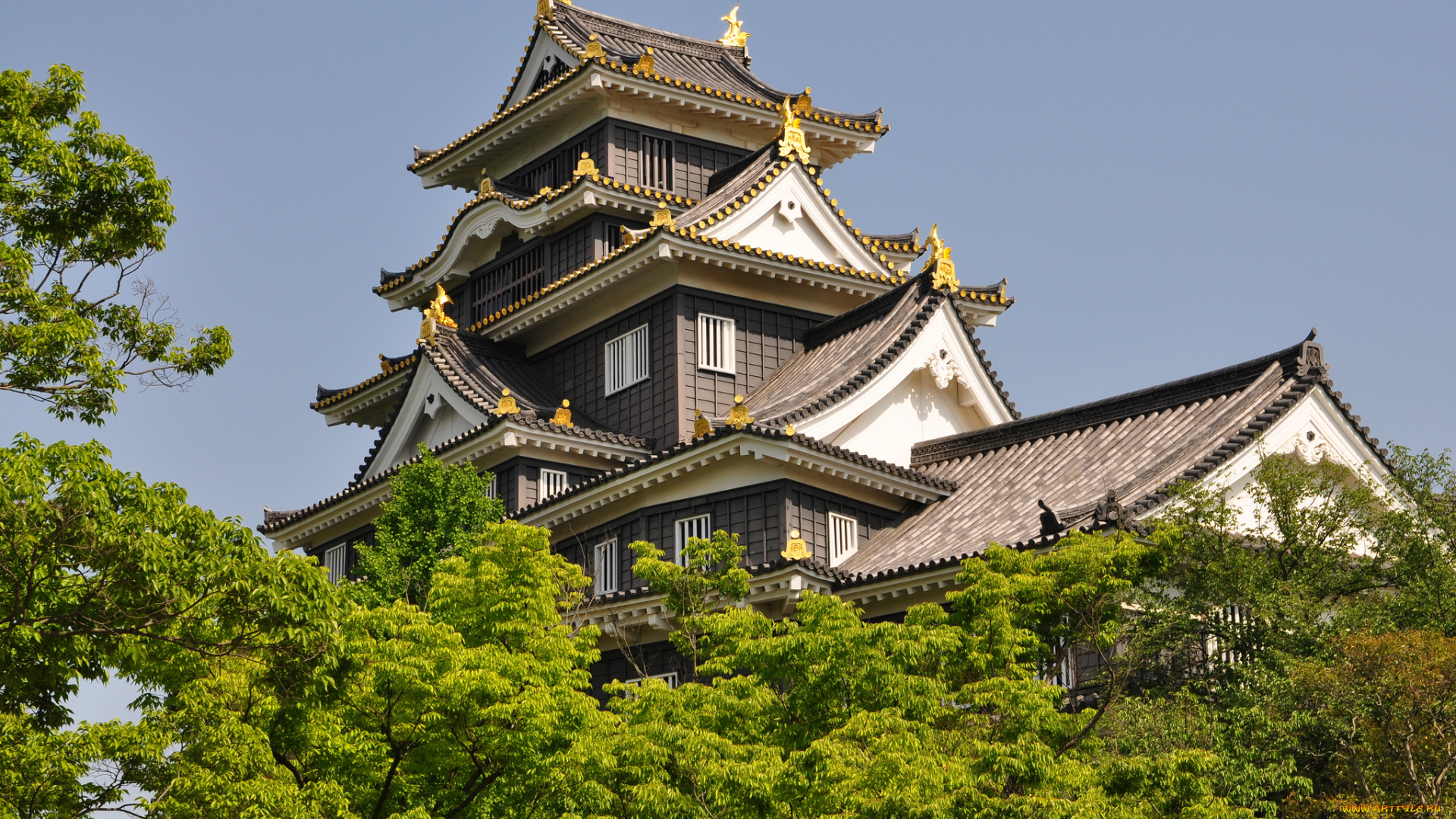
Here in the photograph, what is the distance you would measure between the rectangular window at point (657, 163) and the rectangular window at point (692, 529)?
986cm

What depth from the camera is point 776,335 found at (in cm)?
3350

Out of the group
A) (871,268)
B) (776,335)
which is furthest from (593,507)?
(871,268)

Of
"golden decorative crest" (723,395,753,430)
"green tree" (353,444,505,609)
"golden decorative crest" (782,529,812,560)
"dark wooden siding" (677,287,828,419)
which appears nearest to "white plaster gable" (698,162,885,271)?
"dark wooden siding" (677,287,828,419)

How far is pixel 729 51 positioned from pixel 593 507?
15.1 m

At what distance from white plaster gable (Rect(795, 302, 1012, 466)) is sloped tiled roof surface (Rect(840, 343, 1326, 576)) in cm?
74

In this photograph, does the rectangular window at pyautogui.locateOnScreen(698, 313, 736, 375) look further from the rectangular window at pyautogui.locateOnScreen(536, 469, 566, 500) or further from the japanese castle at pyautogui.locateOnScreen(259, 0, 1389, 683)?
the rectangular window at pyautogui.locateOnScreen(536, 469, 566, 500)

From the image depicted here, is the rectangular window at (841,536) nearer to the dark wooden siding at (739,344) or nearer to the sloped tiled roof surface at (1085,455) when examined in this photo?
the sloped tiled roof surface at (1085,455)

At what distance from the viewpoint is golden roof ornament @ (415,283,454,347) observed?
1379 inches

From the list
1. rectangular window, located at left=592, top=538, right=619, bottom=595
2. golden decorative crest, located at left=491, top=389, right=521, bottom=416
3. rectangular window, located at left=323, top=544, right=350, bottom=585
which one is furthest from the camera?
rectangular window, located at left=323, top=544, right=350, bottom=585

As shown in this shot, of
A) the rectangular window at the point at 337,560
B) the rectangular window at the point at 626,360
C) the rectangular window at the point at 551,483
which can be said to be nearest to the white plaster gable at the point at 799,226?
the rectangular window at the point at 626,360

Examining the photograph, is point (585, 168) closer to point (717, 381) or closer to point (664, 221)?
point (664, 221)

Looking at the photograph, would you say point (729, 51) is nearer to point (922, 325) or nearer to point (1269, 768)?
point (922, 325)

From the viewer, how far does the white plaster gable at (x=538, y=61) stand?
124 ft

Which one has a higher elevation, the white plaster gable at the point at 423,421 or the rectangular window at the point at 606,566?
the white plaster gable at the point at 423,421
